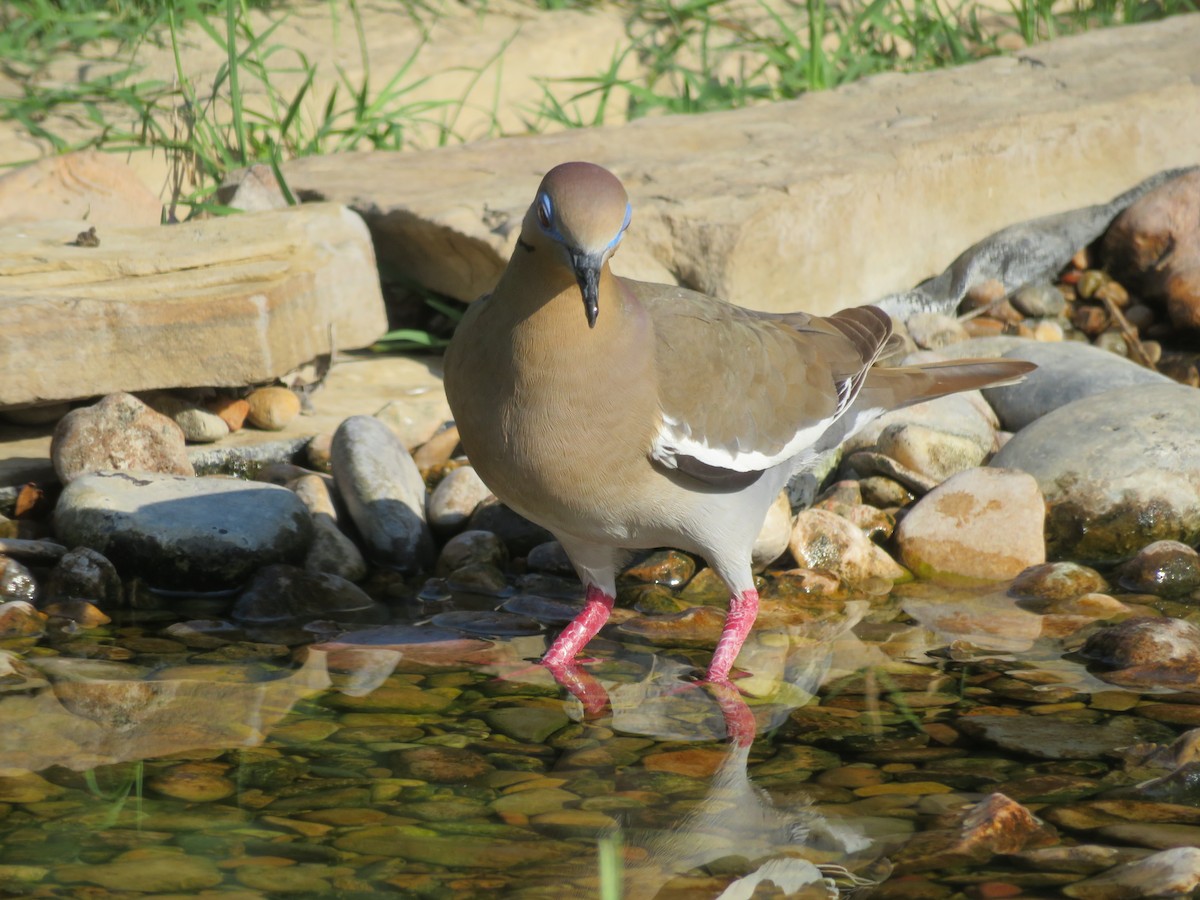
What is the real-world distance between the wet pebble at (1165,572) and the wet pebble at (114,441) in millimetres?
3209

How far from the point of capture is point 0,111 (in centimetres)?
680

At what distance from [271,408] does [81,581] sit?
123cm

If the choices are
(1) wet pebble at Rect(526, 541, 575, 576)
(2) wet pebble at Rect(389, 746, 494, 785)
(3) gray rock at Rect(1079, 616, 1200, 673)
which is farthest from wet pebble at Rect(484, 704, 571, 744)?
(3) gray rock at Rect(1079, 616, 1200, 673)

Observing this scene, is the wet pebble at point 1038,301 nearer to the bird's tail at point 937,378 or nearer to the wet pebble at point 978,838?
the bird's tail at point 937,378

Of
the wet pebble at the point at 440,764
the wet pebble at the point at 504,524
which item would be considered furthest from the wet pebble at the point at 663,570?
the wet pebble at the point at 440,764

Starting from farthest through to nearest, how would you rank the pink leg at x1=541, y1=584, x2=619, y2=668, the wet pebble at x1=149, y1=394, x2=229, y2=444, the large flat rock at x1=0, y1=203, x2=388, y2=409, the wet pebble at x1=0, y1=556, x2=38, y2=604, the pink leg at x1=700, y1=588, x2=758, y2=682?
the wet pebble at x1=149, y1=394, x2=229, y2=444, the large flat rock at x1=0, y1=203, x2=388, y2=409, the wet pebble at x1=0, y1=556, x2=38, y2=604, the pink leg at x1=541, y1=584, x2=619, y2=668, the pink leg at x1=700, y1=588, x2=758, y2=682

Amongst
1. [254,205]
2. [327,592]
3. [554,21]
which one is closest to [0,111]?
[254,205]

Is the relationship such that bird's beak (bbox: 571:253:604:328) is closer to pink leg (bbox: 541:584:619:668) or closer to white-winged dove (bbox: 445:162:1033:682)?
white-winged dove (bbox: 445:162:1033:682)

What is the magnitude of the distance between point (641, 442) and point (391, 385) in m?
2.38

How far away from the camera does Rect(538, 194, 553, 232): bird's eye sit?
3.37 m

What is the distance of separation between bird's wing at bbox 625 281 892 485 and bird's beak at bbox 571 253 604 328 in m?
0.59

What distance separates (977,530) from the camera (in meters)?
4.80

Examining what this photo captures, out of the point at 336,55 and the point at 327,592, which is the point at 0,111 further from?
the point at 327,592

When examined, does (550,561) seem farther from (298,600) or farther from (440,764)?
(440,764)
